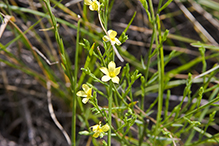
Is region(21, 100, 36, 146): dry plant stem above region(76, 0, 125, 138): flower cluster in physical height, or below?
below

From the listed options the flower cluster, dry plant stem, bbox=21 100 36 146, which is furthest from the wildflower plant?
dry plant stem, bbox=21 100 36 146

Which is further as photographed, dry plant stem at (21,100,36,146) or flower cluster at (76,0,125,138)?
dry plant stem at (21,100,36,146)

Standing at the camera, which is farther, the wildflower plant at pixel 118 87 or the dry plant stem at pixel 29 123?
the dry plant stem at pixel 29 123

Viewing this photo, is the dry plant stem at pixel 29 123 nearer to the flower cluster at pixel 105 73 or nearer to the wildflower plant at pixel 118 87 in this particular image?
the wildflower plant at pixel 118 87

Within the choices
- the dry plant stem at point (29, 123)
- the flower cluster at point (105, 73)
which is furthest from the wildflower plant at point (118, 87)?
the dry plant stem at point (29, 123)

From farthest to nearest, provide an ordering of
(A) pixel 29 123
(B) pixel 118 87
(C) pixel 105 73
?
(A) pixel 29 123, (B) pixel 118 87, (C) pixel 105 73

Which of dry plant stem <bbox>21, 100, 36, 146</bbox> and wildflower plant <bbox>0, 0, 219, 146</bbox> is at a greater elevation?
wildflower plant <bbox>0, 0, 219, 146</bbox>

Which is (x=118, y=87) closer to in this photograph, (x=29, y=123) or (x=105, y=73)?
(x=105, y=73)

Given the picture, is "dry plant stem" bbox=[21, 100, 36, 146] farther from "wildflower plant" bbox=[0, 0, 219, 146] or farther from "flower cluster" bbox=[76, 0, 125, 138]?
"flower cluster" bbox=[76, 0, 125, 138]

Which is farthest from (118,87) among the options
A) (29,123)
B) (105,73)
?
(29,123)

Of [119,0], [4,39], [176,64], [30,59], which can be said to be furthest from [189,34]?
[4,39]

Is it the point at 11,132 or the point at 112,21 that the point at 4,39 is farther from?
the point at 112,21

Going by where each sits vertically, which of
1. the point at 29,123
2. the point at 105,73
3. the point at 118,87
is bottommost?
the point at 29,123
